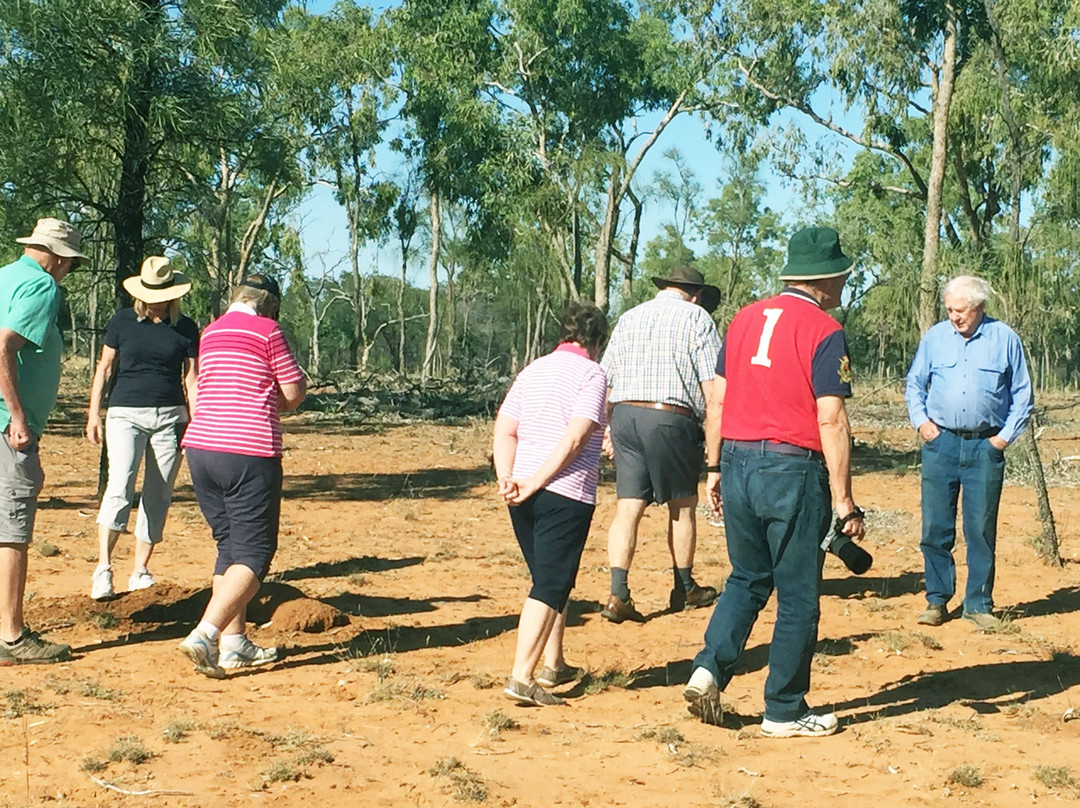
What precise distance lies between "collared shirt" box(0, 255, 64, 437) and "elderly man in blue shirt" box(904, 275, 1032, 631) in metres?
4.68

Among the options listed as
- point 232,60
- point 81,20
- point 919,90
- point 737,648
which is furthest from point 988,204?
point 737,648

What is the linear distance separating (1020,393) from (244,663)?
4.53 m

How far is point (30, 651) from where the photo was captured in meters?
6.19

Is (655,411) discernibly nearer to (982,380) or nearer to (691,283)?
(691,283)

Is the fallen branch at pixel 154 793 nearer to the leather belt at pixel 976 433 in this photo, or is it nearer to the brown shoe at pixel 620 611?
the brown shoe at pixel 620 611

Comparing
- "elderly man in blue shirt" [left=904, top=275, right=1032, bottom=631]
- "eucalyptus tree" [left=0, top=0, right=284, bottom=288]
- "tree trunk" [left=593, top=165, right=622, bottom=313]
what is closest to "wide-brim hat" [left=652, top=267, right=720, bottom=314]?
"elderly man in blue shirt" [left=904, top=275, right=1032, bottom=631]

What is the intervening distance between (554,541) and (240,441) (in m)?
1.54

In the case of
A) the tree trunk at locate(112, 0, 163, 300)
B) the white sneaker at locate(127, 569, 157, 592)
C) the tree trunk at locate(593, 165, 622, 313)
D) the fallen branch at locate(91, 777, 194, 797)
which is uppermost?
the tree trunk at locate(593, 165, 622, 313)

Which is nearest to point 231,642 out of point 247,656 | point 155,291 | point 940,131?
point 247,656

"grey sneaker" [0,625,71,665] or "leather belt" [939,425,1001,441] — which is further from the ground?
"leather belt" [939,425,1001,441]

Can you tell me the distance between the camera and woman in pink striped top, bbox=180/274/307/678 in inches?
235

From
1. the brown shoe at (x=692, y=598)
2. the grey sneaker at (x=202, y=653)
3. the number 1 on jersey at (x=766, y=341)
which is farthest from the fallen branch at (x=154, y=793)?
the brown shoe at (x=692, y=598)

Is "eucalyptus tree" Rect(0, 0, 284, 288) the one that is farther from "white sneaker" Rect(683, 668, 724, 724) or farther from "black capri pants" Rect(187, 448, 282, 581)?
"white sneaker" Rect(683, 668, 724, 724)

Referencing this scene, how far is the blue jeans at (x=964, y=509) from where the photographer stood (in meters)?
7.42
